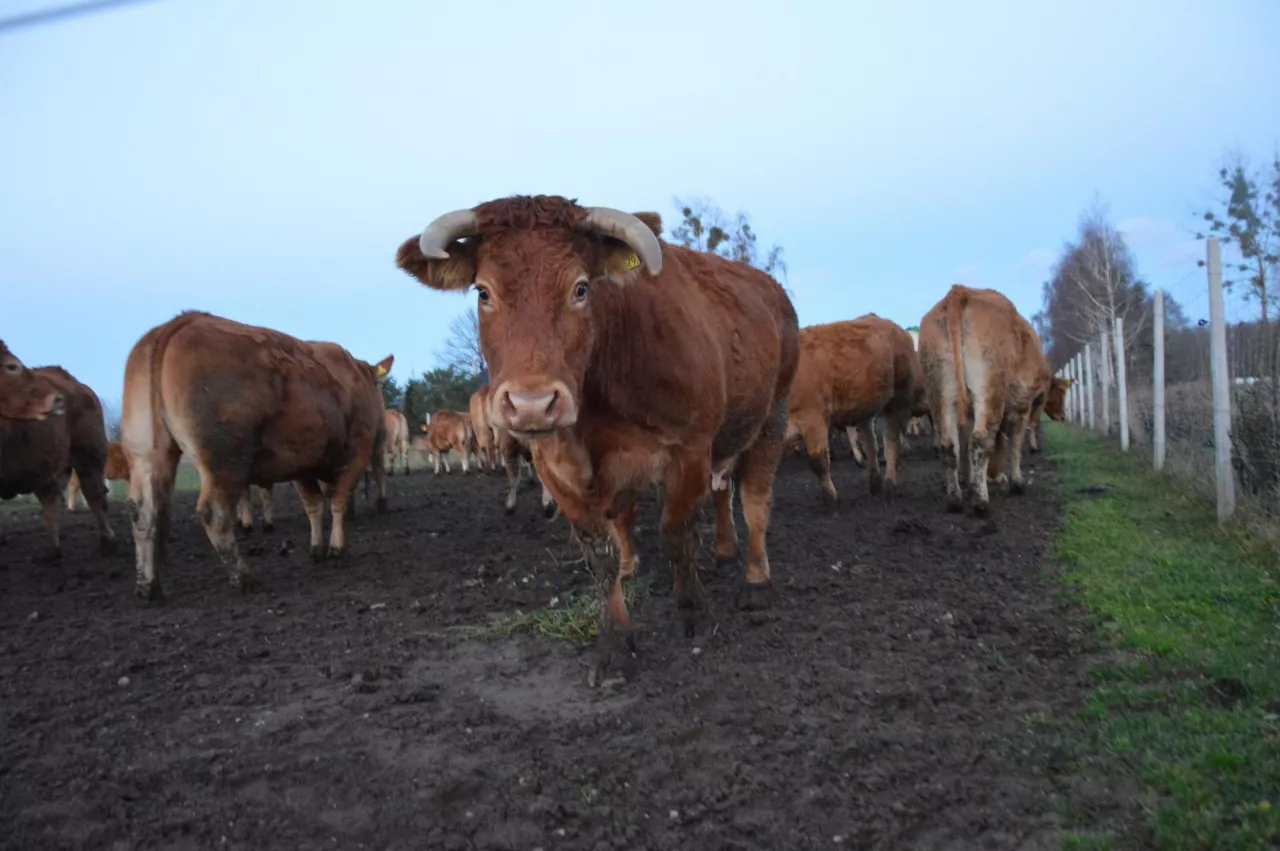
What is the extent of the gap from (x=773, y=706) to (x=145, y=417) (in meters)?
5.31

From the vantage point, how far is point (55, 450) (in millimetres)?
9664

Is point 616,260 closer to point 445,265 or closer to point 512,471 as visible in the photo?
point 445,265

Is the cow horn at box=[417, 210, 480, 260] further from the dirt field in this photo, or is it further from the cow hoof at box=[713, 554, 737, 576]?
the cow hoof at box=[713, 554, 737, 576]

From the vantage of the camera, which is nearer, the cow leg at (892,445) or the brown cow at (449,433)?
the cow leg at (892,445)

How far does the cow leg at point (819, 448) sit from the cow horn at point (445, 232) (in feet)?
20.7

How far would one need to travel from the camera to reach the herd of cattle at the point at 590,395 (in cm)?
418

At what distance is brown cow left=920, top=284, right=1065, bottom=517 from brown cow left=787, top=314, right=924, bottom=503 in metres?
1.23

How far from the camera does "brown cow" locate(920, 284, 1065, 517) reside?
8.83m

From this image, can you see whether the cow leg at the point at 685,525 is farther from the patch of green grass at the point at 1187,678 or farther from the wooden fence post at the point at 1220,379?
the wooden fence post at the point at 1220,379

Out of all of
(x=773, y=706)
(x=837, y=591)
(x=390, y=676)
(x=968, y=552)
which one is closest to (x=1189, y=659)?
(x=773, y=706)

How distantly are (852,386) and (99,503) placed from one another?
337 inches

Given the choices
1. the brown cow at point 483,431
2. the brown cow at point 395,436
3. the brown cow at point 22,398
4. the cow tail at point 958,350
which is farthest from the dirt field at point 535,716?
the brown cow at point 395,436

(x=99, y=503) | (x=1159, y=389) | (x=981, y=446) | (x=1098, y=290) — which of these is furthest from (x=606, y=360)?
(x=1098, y=290)

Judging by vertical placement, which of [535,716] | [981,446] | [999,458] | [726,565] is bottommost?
[535,716]
